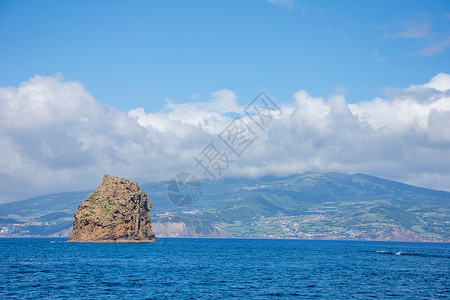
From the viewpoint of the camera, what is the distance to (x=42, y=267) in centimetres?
10475

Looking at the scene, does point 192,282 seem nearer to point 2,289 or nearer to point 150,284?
point 150,284

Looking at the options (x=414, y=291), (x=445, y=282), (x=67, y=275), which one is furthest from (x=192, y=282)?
(x=445, y=282)

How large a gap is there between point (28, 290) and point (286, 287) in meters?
44.3

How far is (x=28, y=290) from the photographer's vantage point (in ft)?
230

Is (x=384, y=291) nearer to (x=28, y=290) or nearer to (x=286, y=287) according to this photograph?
(x=286, y=287)

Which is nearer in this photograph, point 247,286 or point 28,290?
point 28,290

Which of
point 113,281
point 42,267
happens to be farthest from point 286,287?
point 42,267

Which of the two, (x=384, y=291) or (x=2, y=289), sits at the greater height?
(x=2, y=289)

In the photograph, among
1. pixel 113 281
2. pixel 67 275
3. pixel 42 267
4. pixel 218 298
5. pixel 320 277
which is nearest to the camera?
pixel 218 298

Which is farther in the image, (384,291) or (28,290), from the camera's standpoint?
(384,291)

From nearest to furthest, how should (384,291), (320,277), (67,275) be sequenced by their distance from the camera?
1. (384,291)
2. (67,275)
3. (320,277)

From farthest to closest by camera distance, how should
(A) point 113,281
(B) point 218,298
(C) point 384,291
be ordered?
(A) point 113,281
(C) point 384,291
(B) point 218,298

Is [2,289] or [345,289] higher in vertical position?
[2,289]

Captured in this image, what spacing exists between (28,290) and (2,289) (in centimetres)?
414
